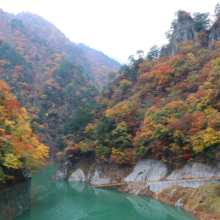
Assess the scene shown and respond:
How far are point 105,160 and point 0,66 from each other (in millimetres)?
58460

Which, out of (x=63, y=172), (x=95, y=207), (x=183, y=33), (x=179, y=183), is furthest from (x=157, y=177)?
(x=183, y=33)

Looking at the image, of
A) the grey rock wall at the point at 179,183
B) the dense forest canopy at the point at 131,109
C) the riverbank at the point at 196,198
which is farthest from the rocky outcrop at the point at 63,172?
the riverbank at the point at 196,198

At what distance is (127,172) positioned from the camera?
31438 millimetres

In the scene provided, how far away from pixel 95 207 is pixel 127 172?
33.0ft

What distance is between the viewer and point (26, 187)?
830 inches

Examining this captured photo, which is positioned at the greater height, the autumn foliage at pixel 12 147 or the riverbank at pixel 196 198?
the autumn foliage at pixel 12 147

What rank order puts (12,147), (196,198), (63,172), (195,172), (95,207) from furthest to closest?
(63,172) < (95,207) < (195,172) < (196,198) < (12,147)

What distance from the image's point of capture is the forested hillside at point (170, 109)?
21.7 meters

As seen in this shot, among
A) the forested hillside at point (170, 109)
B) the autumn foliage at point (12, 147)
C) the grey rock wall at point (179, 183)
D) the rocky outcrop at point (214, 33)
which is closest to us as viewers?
the autumn foliage at point (12, 147)

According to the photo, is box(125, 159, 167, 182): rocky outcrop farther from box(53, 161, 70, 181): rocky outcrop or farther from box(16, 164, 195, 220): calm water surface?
box(53, 161, 70, 181): rocky outcrop

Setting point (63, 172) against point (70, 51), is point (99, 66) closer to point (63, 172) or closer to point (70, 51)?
point (70, 51)

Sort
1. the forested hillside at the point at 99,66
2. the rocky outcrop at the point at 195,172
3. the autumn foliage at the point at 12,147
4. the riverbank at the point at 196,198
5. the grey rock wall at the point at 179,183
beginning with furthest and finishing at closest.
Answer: the forested hillside at the point at 99,66
the rocky outcrop at the point at 195,172
the grey rock wall at the point at 179,183
the riverbank at the point at 196,198
the autumn foliage at the point at 12,147

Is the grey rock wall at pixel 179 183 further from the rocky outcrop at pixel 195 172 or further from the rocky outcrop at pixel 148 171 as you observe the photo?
the rocky outcrop at pixel 148 171

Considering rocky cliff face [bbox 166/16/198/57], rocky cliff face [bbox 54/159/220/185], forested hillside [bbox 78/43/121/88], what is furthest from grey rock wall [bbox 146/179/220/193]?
forested hillside [bbox 78/43/121/88]
